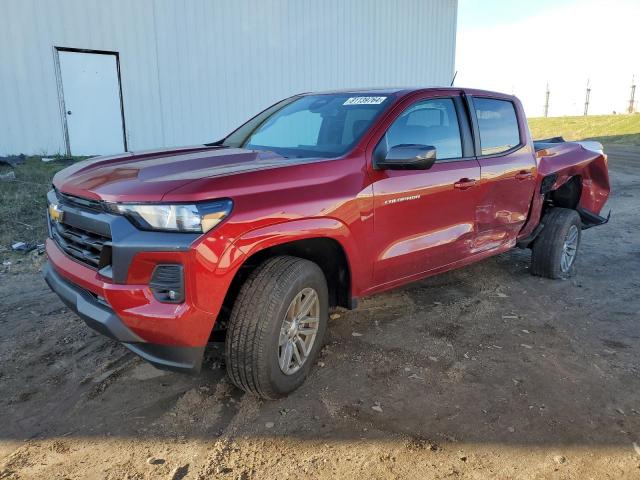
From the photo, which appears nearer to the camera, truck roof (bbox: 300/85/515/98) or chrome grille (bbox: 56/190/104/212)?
chrome grille (bbox: 56/190/104/212)

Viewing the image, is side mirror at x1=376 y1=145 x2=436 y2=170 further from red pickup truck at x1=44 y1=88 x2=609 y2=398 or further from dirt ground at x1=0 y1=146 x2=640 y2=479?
dirt ground at x1=0 y1=146 x2=640 y2=479

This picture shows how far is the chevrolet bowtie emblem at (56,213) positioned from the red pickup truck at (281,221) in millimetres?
12

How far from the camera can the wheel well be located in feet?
9.13

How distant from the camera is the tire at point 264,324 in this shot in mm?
2625

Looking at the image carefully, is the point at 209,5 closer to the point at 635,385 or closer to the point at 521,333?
the point at 521,333

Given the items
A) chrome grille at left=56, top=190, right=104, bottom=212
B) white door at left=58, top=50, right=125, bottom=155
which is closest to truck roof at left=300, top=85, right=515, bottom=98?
chrome grille at left=56, top=190, right=104, bottom=212

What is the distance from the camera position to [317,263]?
319 centimetres

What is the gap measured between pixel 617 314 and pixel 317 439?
3030 millimetres

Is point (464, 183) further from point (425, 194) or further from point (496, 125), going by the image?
point (496, 125)

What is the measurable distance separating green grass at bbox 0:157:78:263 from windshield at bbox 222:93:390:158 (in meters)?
3.11

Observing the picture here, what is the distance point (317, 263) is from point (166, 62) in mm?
9803

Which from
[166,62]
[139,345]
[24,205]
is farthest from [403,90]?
[166,62]

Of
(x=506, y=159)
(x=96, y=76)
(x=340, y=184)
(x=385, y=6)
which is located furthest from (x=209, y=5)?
(x=340, y=184)

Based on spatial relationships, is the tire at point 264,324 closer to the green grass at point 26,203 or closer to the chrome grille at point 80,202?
the chrome grille at point 80,202
